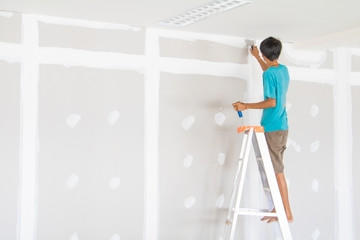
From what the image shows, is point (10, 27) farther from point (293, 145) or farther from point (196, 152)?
point (293, 145)

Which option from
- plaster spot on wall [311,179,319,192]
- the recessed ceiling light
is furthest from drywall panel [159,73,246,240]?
plaster spot on wall [311,179,319,192]

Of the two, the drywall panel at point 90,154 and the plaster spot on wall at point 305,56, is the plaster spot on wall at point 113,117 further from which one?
the plaster spot on wall at point 305,56

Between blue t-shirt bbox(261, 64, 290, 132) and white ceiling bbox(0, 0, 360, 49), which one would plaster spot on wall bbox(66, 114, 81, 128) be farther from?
blue t-shirt bbox(261, 64, 290, 132)

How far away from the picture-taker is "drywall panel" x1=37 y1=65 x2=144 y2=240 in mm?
3604

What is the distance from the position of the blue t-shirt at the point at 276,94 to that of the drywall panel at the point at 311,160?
32.9 inches

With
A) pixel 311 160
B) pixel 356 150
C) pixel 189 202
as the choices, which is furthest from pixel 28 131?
pixel 356 150

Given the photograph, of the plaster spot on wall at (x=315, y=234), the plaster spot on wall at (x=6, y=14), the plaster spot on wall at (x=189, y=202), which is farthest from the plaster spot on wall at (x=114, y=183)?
the plaster spot on wall at (x=315, y=234)

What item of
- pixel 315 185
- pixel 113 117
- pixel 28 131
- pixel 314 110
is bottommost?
pixel 315 185

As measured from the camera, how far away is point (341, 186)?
15.6 feet

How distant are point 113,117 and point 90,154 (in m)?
0.32

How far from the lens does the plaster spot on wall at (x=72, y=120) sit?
3.67 m

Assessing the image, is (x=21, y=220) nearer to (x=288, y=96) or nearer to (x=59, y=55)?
(x=59, y=55)

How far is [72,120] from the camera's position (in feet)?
12.1

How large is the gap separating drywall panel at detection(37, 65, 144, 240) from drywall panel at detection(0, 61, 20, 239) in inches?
6.3
